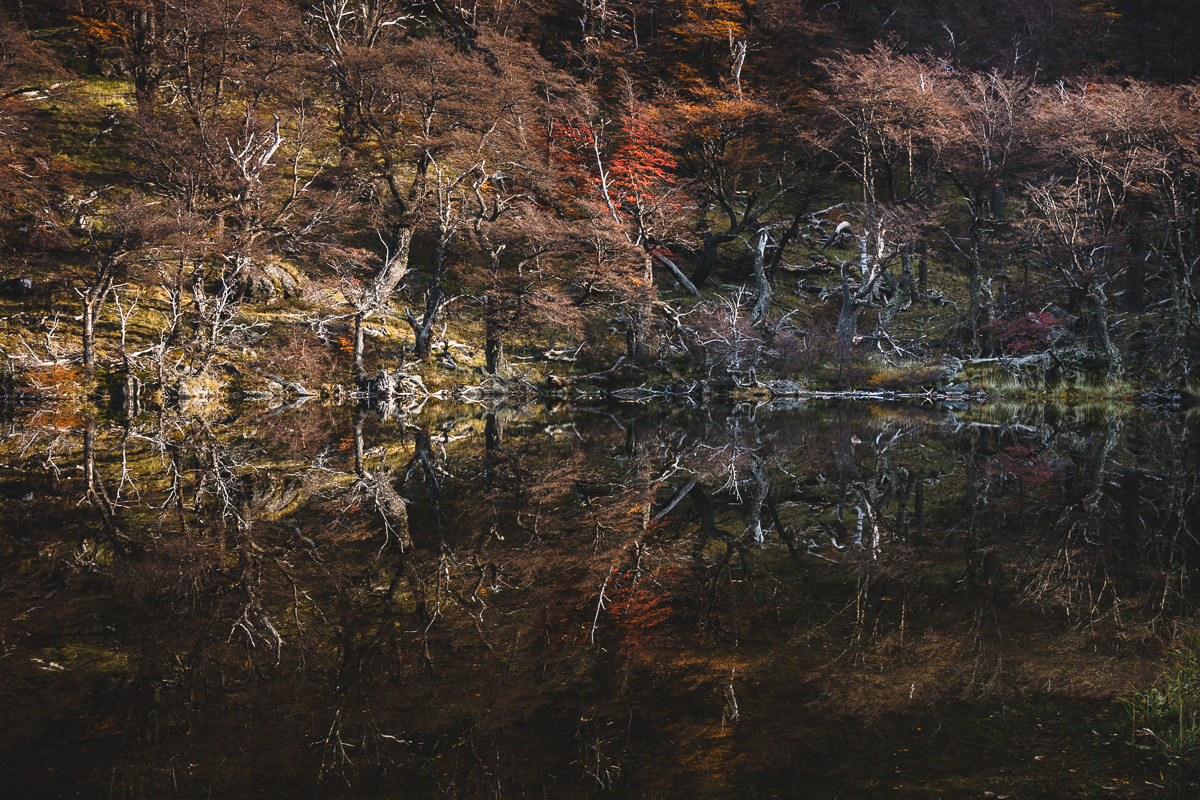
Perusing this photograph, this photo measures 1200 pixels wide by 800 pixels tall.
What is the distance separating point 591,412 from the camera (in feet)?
69.2

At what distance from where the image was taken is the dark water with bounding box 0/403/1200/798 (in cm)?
284

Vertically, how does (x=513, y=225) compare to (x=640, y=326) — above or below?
above

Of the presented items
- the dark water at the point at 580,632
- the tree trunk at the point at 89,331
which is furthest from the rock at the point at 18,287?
the dark water at the point at 580,632

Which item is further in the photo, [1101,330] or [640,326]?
Answer: [640,326]

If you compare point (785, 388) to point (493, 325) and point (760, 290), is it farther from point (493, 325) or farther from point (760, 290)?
point (493, 325)

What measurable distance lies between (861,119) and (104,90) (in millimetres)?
30694

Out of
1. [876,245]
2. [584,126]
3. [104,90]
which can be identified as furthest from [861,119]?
[104,90]

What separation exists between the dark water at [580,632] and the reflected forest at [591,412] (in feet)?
0.11

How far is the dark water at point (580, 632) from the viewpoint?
2844 mm

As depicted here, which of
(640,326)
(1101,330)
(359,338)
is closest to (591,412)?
(640,326)

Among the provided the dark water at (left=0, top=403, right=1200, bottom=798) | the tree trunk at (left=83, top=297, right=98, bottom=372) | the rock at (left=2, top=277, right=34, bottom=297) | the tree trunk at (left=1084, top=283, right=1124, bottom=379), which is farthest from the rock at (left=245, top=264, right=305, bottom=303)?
the tree trunk at (left=1084, top=283, right=1124, bottom=379)

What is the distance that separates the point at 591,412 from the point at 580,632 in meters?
16.8

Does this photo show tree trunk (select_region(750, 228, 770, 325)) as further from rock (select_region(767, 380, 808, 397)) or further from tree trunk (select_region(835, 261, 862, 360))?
tree trunk (select_region(835, 261, 862, 360))

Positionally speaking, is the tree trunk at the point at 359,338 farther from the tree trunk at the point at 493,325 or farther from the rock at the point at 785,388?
the rock at the point at 785,388
